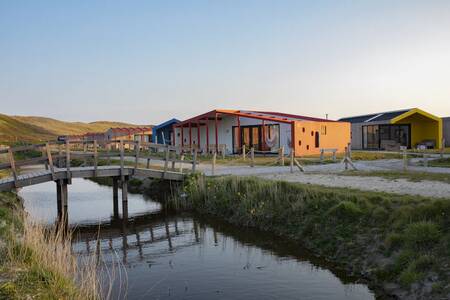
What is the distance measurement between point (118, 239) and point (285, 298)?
602 cm

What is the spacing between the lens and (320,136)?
102 ft

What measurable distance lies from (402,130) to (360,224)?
3072 cm

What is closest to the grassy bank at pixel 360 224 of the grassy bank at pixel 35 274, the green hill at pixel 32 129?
the grassy bank at pixel 35 274

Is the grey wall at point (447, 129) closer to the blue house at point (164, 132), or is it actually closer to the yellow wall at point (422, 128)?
the yellow wall at point (422, 128)

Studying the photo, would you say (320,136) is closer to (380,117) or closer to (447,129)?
(380,117)

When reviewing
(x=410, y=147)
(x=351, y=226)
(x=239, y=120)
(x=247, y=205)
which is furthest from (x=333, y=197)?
(x=410, y=147)

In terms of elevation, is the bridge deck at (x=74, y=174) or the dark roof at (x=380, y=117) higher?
the dark roof at (x=380, y=117)

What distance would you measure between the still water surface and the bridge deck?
122 cm

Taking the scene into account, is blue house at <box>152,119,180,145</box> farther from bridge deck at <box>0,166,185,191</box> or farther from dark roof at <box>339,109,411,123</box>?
bridge deck at <box>0,166,185,191</box>

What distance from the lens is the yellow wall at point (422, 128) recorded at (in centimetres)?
3681

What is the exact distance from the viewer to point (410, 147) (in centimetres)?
3747

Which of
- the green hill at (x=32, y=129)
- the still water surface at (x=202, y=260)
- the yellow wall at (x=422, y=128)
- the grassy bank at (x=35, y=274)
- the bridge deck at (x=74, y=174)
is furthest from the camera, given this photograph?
the green hill at (x=32, y=129)

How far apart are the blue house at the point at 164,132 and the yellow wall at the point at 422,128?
65.4 feet

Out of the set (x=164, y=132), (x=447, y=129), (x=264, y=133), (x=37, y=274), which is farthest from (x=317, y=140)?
(x=37, y=274)
